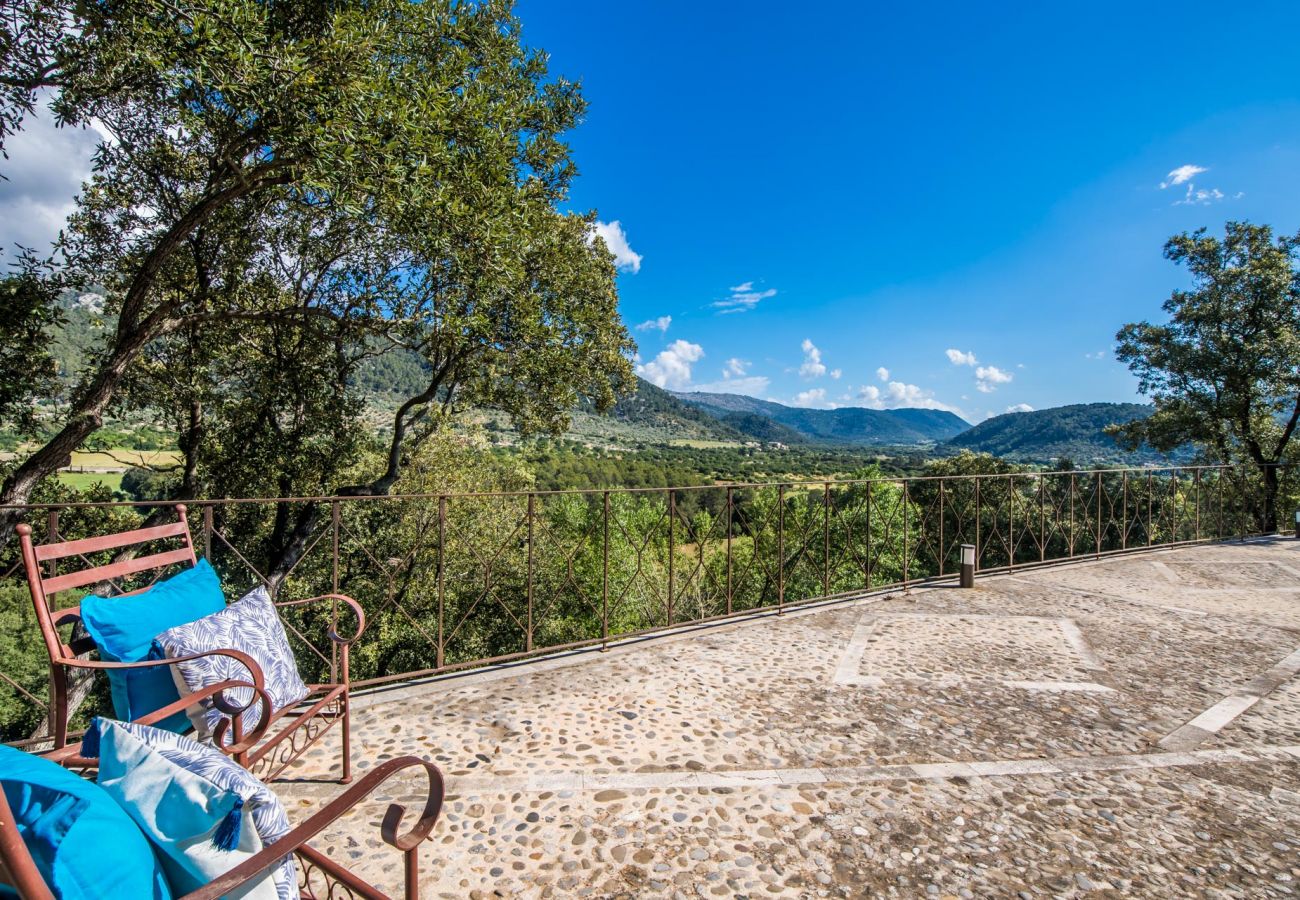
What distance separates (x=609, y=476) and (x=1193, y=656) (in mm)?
25534

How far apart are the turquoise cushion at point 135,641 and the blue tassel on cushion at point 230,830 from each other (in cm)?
98

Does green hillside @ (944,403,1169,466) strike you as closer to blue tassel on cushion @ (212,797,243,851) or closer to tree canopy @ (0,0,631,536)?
tree canopy @ (0,0,631,536)

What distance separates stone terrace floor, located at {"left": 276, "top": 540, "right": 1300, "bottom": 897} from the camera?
191 centimetres

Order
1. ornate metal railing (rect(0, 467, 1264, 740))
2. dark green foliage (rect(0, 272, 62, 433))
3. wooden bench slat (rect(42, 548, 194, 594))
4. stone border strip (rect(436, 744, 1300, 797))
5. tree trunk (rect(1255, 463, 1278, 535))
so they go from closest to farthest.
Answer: wooden bench slat (rect(42, 548, 194, 594)) → stone border strip (rect(436, 744, 1300, 797)) → ornate metal railing (rect(0, 467, 1264, 740)) → dark green foliage (rect(0, 272, 62, 433)) → tree trunk (rect(1255, 463, 1278, 535))

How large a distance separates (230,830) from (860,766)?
2.36 m

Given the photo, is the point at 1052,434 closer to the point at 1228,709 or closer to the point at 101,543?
the point at 1228,709

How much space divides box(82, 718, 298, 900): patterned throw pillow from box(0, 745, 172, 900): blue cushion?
6 cm

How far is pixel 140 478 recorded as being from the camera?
316 inches

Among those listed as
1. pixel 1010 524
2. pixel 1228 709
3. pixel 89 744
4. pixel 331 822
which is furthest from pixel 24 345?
pixel 1010 524

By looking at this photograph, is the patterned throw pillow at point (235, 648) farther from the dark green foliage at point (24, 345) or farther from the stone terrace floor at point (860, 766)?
the dark green foliage at point (24, 345)

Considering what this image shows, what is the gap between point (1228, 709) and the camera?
3143 millimetres

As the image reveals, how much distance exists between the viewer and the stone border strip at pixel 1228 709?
280 centimetres

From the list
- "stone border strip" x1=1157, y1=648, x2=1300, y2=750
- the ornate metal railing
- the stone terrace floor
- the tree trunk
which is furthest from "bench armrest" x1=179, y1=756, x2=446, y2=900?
the tree trunk

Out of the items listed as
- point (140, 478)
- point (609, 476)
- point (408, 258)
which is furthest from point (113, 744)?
point (609, 476)
